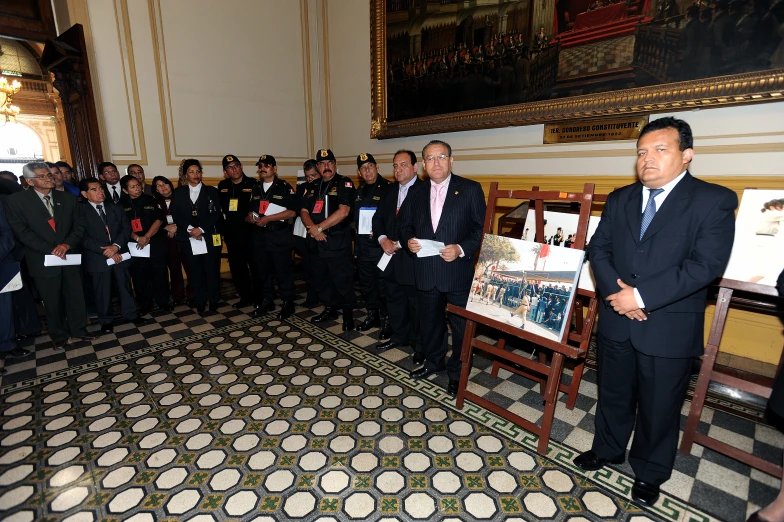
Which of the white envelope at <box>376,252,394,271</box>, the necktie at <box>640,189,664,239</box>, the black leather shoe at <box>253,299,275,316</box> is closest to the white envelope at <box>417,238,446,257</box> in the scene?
the white envelope at <box>376,252,394,271</box>

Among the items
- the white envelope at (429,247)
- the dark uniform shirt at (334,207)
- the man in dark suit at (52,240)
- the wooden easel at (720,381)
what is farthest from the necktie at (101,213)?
the wooden easel at (720,381)

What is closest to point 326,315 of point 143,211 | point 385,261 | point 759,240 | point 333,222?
point 333,222

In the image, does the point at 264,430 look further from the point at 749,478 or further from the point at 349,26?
the point at 349,26

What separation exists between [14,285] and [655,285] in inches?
188

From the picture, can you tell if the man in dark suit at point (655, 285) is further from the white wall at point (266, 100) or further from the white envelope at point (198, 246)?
the white envelope at point (198, 246)

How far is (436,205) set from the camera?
2.61 m

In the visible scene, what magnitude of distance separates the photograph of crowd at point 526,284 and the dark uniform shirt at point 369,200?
1.31 meters

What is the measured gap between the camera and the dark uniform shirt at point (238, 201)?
442 cm

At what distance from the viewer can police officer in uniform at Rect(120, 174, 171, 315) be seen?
13.8ft

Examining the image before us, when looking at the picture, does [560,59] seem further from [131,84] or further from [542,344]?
[131,84]

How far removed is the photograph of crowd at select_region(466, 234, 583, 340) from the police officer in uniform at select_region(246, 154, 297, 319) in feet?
8.51

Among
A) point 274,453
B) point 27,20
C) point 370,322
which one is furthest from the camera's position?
point 27,20

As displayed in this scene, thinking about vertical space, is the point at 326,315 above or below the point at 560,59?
below

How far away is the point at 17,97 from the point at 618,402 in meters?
16.7
